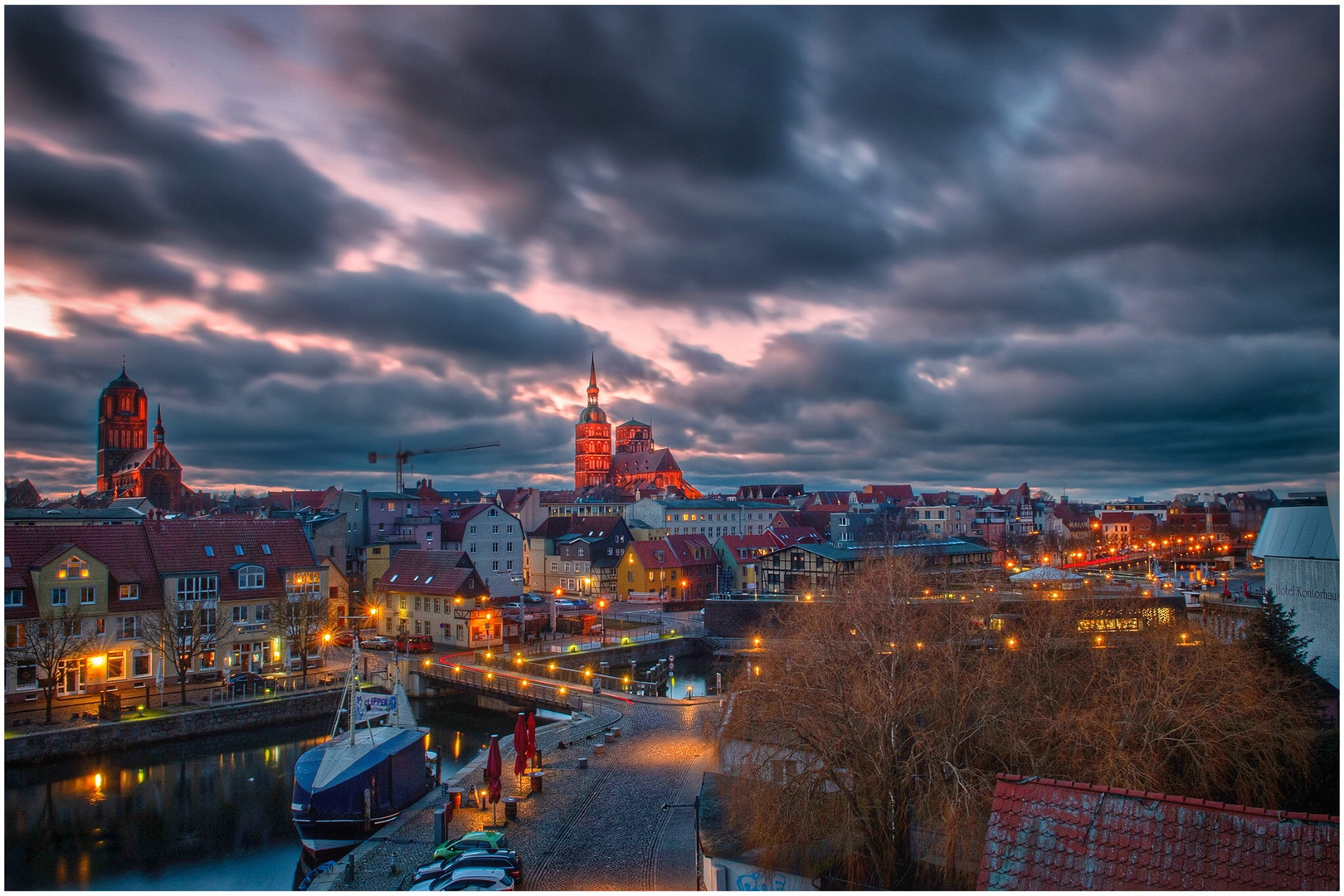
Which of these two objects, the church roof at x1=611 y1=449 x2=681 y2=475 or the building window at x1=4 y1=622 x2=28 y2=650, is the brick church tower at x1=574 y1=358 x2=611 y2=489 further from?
the building window at x1=4 y1=622 x2=28 y2=650

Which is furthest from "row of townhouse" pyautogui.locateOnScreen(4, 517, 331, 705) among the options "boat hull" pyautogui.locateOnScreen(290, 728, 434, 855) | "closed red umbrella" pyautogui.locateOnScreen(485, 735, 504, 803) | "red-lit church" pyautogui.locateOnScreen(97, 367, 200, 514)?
"red-lit church" pyautogui.locateOnScreen(97, 367, 200, 514)

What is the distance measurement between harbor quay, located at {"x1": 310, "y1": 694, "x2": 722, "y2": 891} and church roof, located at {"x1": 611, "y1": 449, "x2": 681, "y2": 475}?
13681 cm

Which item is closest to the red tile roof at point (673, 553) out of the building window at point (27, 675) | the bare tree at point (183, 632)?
the bare tree at point (183, 632)

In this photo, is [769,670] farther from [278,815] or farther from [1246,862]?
[278,815]

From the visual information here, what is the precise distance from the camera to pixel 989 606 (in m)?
33.2

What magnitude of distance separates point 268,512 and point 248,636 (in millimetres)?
59399

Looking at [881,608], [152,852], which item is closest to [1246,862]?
[881,608]

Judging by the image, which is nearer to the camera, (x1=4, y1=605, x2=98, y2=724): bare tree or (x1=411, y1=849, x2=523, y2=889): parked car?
(x1=411, y1=849, x2=523, y2=889): parked car

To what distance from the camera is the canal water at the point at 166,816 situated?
75.5 ft

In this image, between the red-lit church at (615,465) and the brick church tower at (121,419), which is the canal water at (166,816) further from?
the brick church tower at (121,419)

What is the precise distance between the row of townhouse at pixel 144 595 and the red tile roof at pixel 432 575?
6.88 meters

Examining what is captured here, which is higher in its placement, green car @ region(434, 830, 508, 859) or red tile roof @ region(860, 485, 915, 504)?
red tile roof @ region(860, 485, 915, 504)

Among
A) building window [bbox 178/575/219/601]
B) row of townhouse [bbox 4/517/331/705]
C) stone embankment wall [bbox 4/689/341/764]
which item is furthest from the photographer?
building window [bbox 178/575/219/601]

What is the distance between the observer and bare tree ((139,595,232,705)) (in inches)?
1486
